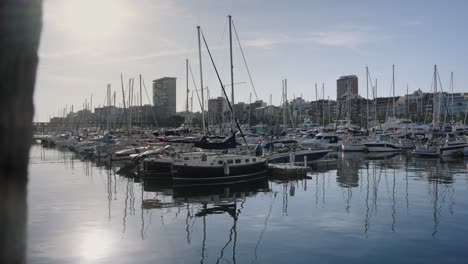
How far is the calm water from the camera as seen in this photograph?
1705 centimetres

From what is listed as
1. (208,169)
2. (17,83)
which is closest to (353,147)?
(208,169)

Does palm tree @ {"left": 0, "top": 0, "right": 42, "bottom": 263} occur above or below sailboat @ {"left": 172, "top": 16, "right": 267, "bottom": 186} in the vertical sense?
above

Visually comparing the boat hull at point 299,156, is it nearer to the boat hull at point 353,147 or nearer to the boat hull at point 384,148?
the boat hull at point 384,148

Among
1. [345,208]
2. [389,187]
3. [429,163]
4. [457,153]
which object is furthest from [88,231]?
[457,153]

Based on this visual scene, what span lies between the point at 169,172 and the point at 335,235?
2602 cm

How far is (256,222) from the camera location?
23.0m

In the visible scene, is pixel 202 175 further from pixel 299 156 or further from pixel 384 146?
pixel 384 146

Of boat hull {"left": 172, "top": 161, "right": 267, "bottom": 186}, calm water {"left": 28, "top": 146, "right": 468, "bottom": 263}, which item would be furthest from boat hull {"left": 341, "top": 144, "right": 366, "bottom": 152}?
boat hull {"left": 172, "top": 161, "right": 267, "bottom": 186}

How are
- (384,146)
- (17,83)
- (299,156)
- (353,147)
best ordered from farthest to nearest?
(353,147) < (384,146) < (299,156) < (17,83)

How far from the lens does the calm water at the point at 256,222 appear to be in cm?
1705

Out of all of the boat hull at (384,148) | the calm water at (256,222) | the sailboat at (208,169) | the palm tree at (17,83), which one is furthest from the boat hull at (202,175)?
the boat hull at (384,148)

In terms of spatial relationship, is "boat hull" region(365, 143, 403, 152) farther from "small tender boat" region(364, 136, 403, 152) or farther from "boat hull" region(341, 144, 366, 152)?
"boat hull" region(341, 144, 366, 152)

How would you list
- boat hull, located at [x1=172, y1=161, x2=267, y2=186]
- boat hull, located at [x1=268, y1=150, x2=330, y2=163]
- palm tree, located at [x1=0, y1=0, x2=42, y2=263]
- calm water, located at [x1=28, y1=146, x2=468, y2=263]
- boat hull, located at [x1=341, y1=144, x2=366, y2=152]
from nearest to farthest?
palm tree, located at [x1=0, y1=0, x2=42, y2=263] → calm water, located at [x1=28, y1=146, x2=468, y2=263] → boat hull, located at [x1=172, y1=161, x2=267, y2=186] → boat hull, located at [x1=268, y1=150, x2=330, y2=163] → boat hull, located at [x1=341, y1=144, x2=366, y2=152]

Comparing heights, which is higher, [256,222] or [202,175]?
[202,175]
